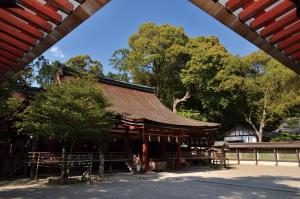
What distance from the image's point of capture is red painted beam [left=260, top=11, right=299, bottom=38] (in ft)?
8.99

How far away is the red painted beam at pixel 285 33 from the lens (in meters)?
2.87

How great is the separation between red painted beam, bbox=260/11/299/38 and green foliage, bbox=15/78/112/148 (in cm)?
1152

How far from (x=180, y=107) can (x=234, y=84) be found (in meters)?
8.43

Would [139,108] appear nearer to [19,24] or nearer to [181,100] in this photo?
[181,100]

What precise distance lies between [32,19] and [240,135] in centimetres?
4074

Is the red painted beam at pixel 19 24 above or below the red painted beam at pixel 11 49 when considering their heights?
above

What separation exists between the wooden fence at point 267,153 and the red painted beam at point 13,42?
98.4ft

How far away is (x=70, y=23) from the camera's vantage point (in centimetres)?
308

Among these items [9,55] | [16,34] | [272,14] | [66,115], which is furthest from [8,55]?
[66,115]

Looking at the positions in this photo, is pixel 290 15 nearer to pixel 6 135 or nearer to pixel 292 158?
pixel 6 135

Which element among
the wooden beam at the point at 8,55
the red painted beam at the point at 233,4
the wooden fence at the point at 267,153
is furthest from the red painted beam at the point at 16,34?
the wooden fence at the point at 267,153

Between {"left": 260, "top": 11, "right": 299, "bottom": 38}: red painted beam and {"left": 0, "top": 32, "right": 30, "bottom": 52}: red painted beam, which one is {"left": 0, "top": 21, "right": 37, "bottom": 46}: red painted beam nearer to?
{"left": 0, "top": 32, "right": 30, "bottom": 52}: red painted beam

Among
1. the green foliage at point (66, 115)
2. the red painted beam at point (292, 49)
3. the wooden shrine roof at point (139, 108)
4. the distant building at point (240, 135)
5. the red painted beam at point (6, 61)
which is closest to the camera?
the red painted beam at point (292, 49)

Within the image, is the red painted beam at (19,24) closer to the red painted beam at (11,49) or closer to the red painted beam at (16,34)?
the red painted beam at (16,34)
